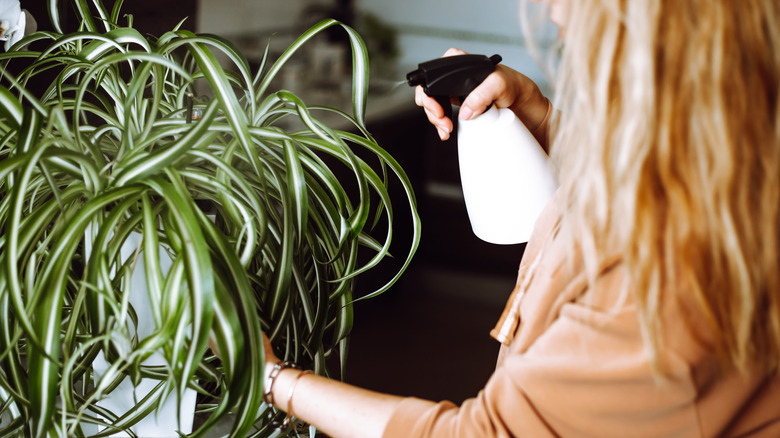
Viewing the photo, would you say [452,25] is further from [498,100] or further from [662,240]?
[662,240]

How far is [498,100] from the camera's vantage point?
2.97 feet

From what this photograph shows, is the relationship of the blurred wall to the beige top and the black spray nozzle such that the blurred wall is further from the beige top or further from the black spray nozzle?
the beige top

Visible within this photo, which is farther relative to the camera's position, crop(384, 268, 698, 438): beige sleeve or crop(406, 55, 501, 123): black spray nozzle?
crop(406, 55, 501, 123): black spray nozzle

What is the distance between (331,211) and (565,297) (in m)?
0.34

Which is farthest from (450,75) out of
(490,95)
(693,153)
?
(693,153)

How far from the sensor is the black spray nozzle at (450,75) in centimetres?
78

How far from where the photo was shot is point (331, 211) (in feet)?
2.76

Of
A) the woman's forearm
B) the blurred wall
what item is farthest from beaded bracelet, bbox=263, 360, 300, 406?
the blurred wall

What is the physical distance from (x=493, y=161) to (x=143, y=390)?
52 cm

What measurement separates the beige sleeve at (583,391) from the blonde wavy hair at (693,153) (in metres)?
0.04

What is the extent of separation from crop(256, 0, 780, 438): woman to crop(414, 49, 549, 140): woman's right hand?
17 cm

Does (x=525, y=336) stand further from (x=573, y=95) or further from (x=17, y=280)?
(x=17, y=280)

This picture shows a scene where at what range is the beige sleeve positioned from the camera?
0.56 metres

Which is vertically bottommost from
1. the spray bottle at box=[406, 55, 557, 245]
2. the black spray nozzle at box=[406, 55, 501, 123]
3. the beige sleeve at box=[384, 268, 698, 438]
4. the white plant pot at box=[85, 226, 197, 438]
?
the white plant pot at box=[85, 226, 197, 438]
